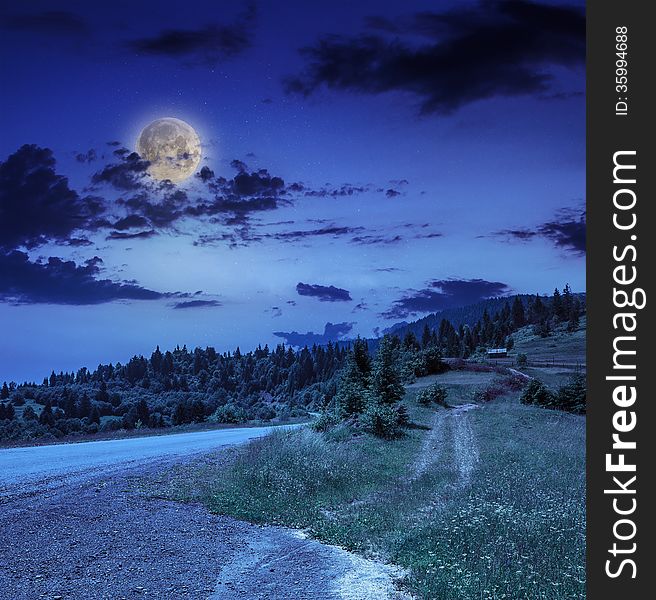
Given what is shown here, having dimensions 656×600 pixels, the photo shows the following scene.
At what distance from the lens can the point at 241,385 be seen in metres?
126

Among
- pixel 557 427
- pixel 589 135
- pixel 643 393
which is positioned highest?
pixel 589 135

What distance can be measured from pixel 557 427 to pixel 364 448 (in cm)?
1708

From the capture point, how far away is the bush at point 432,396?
5312 centimetres

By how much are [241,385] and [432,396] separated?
78.4 m

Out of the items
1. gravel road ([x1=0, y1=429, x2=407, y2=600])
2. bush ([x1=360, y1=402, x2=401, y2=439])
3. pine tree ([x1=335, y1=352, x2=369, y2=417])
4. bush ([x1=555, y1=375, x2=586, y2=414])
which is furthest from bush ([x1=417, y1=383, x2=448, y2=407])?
gravel road ([x1=0, y1=429, x2=407, y2=600])

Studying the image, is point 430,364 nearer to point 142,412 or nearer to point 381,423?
point 142,412

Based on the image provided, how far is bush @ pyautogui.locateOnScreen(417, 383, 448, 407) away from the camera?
53.1 m

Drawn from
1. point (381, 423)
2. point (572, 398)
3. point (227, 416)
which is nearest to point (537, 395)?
point (572, 398)

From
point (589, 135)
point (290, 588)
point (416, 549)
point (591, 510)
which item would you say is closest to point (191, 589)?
point (290, 588)

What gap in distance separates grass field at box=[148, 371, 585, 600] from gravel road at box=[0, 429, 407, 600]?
31.7 inches

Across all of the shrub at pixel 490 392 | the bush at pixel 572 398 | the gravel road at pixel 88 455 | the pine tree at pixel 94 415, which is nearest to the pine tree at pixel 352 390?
the gravel road at pixel 88 455

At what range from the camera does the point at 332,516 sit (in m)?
14.2

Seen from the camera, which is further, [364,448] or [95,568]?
[364,448]

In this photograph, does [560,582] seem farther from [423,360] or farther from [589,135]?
[423,360]
